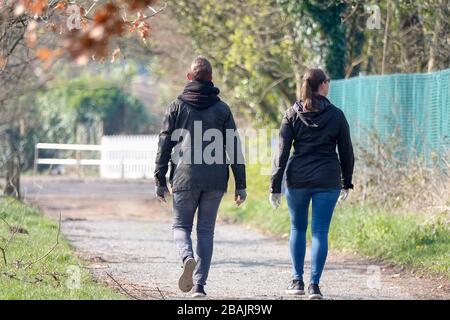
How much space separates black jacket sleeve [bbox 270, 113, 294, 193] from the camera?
9828 mm

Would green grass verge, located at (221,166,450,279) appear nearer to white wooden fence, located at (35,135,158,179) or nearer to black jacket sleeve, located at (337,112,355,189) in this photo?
black jacket sleeve, located at (337,112,355,189)

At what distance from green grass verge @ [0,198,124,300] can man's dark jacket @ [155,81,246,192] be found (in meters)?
1.10

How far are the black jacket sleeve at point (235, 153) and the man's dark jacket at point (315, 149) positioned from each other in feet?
1.05

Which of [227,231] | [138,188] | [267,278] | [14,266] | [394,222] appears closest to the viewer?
[14,266]

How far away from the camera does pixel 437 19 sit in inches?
643

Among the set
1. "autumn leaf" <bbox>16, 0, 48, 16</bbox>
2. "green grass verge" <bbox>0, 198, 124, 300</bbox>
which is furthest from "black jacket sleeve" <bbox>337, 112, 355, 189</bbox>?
"autumn leaf" <bbox>16, 0, 48, 16</bbox>

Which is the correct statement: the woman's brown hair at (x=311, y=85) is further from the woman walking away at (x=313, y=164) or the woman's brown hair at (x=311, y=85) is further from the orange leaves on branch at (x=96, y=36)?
the orange leaves on branch at (x=96, y=36)

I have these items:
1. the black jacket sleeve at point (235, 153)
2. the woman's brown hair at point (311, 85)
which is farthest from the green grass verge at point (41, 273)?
the woman's brown hair at point (311, 85)

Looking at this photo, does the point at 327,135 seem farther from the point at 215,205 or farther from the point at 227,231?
the point at 227,231

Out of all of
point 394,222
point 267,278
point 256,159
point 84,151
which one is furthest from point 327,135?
point 84,151

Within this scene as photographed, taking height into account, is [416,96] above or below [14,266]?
above

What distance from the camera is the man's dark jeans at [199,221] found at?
31.5 feet

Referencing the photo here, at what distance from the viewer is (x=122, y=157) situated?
129ft

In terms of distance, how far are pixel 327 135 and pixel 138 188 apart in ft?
71.4
